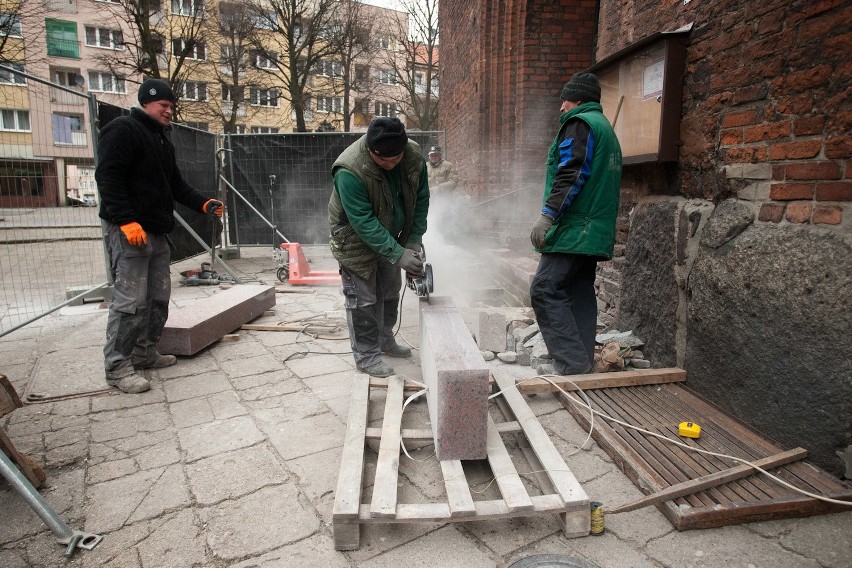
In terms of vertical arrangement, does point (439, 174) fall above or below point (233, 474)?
above

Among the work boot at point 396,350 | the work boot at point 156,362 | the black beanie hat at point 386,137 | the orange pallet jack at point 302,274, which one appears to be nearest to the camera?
the black beanie hat at point 386,137

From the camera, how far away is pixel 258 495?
2.47 m

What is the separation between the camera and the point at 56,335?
499cm

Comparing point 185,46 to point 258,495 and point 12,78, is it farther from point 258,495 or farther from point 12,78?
point 258,495

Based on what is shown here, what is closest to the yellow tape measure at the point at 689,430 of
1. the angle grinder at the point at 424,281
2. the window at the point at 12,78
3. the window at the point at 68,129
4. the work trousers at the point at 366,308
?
the angle grinder at the point at 424,281

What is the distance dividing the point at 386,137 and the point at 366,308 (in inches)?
49.9

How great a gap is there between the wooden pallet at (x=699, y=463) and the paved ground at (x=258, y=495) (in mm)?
69

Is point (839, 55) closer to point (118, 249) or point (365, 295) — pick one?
point (365, 295)

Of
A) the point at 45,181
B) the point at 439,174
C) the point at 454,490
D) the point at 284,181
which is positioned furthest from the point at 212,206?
the point at 284,181

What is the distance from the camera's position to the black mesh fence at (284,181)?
1026cm

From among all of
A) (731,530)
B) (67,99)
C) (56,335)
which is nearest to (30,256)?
(67,99)

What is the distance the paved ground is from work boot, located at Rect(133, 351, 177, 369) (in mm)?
102

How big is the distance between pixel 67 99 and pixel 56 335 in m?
2.63

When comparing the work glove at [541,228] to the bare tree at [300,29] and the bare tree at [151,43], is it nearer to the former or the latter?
the bare tree at [151,43]
